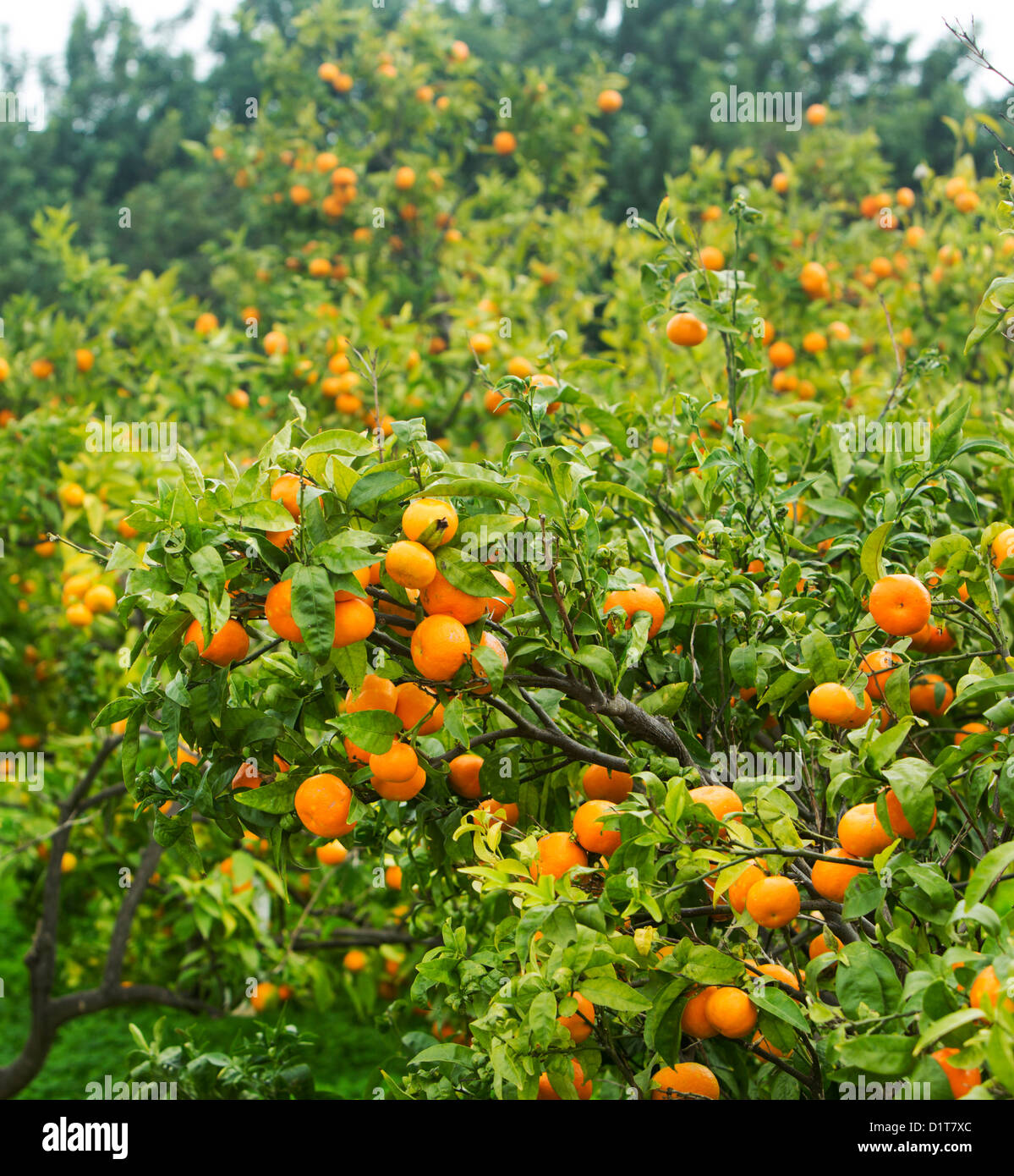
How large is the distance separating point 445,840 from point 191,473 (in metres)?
0.55

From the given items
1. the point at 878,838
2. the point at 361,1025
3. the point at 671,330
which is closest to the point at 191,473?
the point at 878,838

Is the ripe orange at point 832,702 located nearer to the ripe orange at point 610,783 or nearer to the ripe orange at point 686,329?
the ripe orange at point 610,783

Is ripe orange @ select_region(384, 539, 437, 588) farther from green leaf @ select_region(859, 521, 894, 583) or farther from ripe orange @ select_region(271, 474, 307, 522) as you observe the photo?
green leaf @ select_region(859, 521, 894, 583)

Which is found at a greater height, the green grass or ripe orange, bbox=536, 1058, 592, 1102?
ripe orange, bbox=536, 1058, 592, 1102

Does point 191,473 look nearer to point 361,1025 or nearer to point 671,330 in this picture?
point 671,330

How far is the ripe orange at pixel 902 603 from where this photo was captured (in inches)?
43.6

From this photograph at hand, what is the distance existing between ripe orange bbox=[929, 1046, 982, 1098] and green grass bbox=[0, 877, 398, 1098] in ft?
7.99

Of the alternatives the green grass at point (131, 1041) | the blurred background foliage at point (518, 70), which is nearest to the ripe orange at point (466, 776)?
the green grass at point (131, 1041)

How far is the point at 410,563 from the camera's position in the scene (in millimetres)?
949

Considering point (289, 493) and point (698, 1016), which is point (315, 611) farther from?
point (698, 1016)

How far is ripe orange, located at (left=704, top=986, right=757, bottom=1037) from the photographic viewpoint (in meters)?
1.00

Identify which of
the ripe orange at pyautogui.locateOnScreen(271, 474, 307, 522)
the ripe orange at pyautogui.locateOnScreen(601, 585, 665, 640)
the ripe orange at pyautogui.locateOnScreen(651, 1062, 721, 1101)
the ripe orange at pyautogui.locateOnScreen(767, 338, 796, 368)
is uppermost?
the ripe orange at pyautogui.locateOnScreen(767, 338, 796, 368)

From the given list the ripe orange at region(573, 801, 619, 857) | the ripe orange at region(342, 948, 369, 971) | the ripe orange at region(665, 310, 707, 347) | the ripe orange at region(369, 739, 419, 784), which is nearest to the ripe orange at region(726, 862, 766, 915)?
the ripe orange at region(573, 801, 619, 857)
